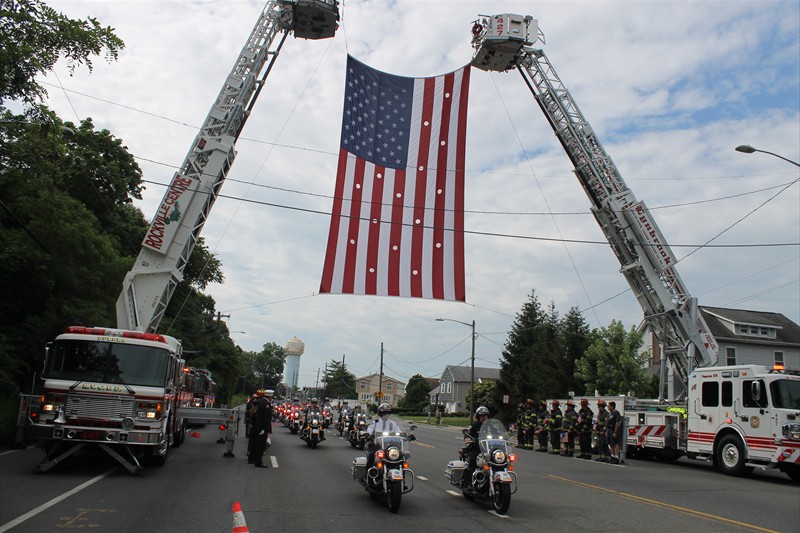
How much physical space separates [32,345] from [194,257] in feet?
79.2

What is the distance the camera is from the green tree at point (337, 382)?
139000mm

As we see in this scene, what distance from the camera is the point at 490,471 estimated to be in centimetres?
979

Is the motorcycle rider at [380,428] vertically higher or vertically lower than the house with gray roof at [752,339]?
lower

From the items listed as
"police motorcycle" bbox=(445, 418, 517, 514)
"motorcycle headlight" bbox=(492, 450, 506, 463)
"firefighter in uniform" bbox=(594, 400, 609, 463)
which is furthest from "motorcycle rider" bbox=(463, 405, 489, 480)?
"firefighter in uniform" bbox=(594, 400, 609, 463)

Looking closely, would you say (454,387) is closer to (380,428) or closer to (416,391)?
(416,391)

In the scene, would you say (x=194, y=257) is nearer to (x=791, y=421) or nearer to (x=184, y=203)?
(x=184, y=203)

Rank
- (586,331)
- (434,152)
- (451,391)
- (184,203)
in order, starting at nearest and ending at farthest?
1. (184,203)
2. (434,152)
3. (586,331)
4. (451,391)

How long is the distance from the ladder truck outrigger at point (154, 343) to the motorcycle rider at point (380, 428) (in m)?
4.32

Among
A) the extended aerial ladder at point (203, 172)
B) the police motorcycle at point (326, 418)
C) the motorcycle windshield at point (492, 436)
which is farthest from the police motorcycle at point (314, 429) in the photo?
the motorcycle windshield at point (492, 436)

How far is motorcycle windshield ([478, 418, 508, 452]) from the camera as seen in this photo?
A: 1004 centimetres

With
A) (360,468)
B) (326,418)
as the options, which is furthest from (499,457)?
(326,418)

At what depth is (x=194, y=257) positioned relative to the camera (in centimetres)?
4338

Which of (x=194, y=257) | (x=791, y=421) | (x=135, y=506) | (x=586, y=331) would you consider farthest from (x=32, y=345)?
(x=586, y=331)

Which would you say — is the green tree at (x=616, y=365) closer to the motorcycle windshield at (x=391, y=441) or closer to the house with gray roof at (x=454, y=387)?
the motorcycle windshield at (x=391, y=441)
